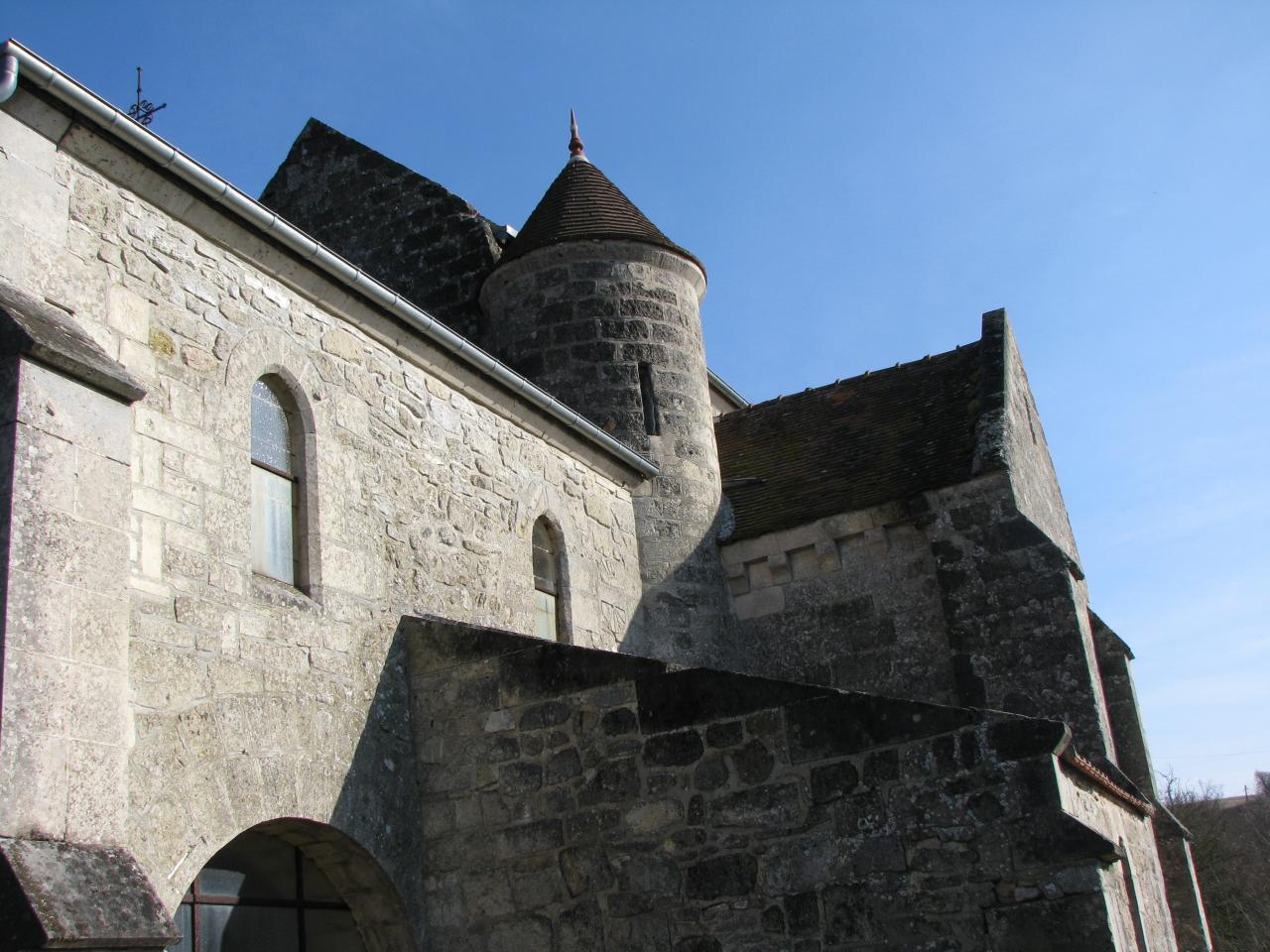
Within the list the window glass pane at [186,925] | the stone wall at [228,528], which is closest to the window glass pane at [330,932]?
the stone wall at [228,528]

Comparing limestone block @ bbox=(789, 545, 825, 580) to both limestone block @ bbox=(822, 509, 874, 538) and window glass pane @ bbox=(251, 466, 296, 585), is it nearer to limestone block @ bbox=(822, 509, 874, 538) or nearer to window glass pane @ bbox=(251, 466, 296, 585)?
limestone block @ bbox=(822, 509, 874, 538)

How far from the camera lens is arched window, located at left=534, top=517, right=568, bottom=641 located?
9703 millimetres

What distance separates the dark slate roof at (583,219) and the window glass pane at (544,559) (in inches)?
132

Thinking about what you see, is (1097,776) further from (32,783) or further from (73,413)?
(73,413)

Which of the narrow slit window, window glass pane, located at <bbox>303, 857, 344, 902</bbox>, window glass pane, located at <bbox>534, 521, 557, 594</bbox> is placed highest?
the narrow slit window

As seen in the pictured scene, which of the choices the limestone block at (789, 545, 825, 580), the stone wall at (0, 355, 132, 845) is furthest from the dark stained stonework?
the stone wall at (0, 355, 132, 845)

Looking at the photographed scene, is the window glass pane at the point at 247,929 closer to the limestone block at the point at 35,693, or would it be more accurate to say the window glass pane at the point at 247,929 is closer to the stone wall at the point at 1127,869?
the limestone block at the point at 35,693

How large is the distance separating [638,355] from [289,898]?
6198 mm

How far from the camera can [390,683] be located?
7.77 metres

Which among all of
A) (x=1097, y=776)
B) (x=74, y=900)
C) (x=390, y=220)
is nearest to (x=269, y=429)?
(x=74, y=900)

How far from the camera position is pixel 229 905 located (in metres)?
6.83

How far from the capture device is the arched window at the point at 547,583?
9703 mm

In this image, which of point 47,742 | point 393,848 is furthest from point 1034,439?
point 47,742

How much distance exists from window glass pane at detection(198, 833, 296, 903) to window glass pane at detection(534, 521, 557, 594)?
3061 mm
